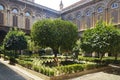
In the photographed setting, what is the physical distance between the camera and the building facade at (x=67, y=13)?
2831 cm

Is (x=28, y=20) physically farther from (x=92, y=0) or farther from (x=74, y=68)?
(x=74, y=68)

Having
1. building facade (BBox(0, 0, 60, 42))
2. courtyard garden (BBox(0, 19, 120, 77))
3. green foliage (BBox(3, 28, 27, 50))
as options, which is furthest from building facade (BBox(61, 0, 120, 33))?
green foliage (BBox(3, 28, 27, 50))

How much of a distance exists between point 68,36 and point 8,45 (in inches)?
288

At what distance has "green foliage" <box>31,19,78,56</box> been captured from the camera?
16719 millimetres

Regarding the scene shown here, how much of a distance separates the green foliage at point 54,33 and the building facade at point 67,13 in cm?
1185

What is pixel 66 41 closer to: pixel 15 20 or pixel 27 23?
pixel 15 20

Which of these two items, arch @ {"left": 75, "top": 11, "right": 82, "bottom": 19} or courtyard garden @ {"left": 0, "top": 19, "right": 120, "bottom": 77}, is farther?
arch @ {"left": 75, "top": 11, "right": 82, "bottom": 19}

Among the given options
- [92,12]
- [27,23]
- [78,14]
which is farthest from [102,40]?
[27,23]

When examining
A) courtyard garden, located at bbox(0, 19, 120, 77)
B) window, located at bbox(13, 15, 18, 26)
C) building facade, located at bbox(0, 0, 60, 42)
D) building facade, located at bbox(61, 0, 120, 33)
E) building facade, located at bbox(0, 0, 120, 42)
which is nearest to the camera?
courtyard garden, located at bbox(0, 19, 120, 77)

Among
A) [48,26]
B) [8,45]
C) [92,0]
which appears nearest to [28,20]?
[92,0]

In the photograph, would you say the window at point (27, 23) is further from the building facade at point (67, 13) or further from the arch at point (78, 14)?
the arch at point (78, 14)

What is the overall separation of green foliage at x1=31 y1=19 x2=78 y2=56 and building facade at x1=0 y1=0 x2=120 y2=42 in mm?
11845

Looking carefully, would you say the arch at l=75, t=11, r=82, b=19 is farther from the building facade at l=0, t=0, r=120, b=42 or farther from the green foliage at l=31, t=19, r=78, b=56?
the green foliage at l=31, t=19, r=78, b=56

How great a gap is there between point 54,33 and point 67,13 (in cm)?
2169
